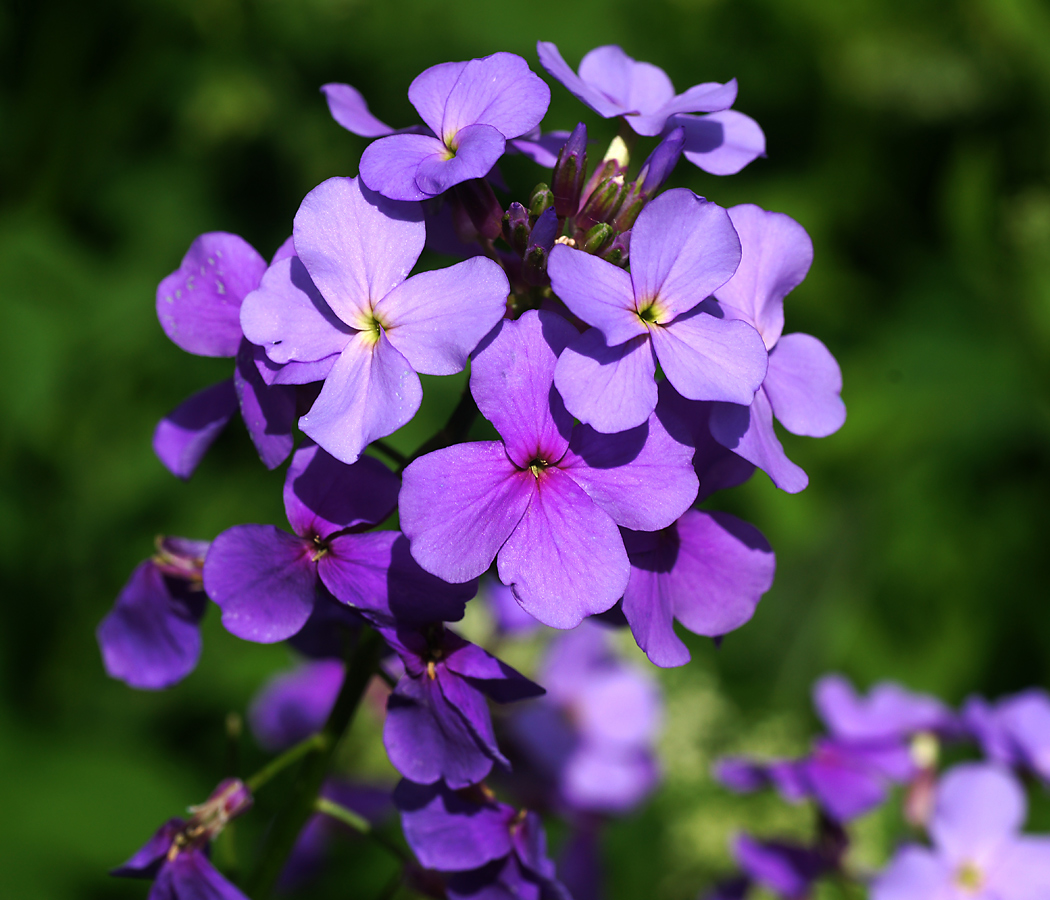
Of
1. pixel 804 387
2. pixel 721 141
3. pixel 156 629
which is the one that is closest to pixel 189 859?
pixel 156 629

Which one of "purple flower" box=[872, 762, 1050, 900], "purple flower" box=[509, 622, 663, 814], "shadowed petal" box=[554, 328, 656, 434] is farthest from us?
"purple flower" box=[509, 622, 663, 814]

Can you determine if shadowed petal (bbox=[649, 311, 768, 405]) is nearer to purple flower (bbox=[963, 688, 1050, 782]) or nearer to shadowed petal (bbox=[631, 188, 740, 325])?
shadowed petal (bbox=[631, 188, 740, 325])

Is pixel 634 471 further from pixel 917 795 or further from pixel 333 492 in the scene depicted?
pixel 917 795

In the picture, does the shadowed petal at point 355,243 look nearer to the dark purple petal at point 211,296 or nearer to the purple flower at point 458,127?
the purple flower at point 458,127

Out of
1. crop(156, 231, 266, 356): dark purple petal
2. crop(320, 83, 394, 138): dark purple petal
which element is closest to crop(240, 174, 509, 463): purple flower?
crop(156, 231, 266, 356): dark purple petal

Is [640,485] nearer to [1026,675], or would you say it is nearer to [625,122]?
[625,122]

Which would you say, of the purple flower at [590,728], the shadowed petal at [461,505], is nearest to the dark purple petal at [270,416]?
the shadowed petal at [461,505]

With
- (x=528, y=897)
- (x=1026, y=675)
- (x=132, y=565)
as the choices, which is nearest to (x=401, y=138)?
(x=528, y=897)
